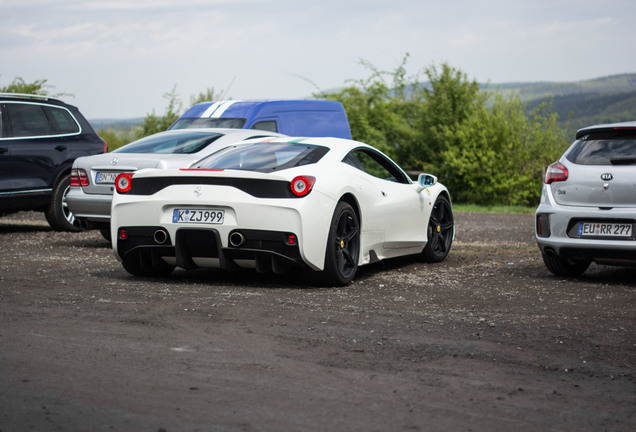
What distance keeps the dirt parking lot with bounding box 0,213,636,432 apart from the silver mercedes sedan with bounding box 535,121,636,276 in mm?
360

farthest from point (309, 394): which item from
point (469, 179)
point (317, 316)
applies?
point (469, 179)

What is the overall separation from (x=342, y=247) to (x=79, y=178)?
4.48m

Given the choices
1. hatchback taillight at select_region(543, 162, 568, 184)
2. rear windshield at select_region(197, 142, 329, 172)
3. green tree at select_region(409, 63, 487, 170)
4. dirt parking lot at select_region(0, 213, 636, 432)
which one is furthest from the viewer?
green tree at select_region(409, 63, 487, 170)

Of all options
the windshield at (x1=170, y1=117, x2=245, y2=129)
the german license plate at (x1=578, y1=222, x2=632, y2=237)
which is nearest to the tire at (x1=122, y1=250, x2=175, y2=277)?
the german license plate at (x1=578, y1=222, x2=632, y2=237)

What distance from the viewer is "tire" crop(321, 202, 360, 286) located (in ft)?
26.9

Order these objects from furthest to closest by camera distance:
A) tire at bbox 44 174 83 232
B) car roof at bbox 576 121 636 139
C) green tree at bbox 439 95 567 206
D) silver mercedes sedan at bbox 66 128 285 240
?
green tree at bbox 439 95 567 206 < tire at bbox 44 174 83 232 < silver mercedes sedan at bbox 66 128 285 240 < car roof at bbox 576 121 636 139

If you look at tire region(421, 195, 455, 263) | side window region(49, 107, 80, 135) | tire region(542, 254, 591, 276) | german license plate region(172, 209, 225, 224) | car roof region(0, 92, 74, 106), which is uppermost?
car roof region(0, 92, 74, 106)

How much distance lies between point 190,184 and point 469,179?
2187 cm

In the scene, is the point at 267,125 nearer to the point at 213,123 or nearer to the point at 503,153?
the point at 213,123

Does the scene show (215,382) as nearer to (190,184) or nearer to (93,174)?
(190,184)

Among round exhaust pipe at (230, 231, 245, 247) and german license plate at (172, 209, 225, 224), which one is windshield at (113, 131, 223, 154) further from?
round exhaust pipe at (230, 231, 245, 247)

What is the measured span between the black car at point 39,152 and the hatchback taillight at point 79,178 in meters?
2.07

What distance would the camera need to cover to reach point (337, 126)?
685 inches

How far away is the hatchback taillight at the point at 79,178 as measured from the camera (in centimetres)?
1151
